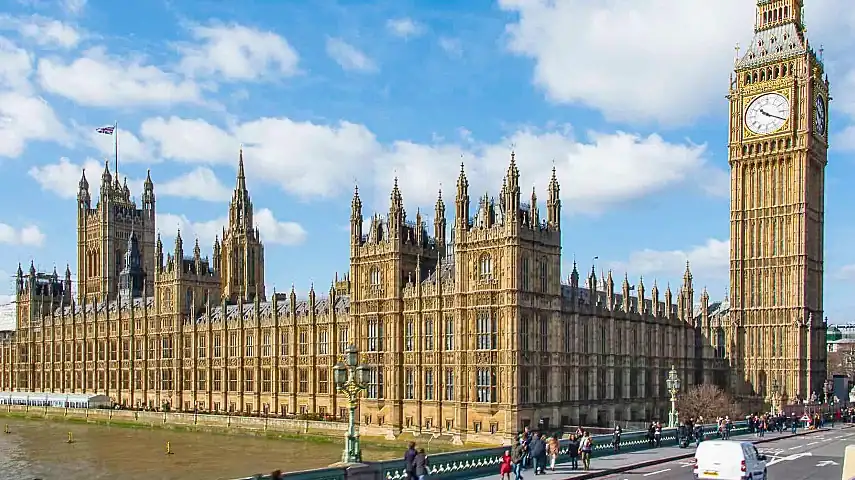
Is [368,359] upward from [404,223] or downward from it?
downward

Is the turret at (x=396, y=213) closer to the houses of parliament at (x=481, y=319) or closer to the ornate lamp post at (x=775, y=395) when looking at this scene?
the houses of parliament at (x=481, y=319)

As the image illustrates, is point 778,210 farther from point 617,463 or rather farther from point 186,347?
point 186,347

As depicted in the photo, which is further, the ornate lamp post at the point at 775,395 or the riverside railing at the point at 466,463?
the ornate lamp post at the point at 775,395

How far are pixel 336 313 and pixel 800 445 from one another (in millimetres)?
47621

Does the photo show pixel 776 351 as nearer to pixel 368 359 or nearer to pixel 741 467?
pixel 368 359

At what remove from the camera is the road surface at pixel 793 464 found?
41.5 m

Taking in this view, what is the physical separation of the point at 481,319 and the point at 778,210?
148 feet

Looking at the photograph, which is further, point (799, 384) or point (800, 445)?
point (799, 384)

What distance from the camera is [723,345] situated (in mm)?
105375

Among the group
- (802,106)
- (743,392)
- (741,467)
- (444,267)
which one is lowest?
(743,392)

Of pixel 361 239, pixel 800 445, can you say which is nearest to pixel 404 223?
pixel 361 239

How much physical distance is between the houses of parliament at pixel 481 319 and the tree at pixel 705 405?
254cm

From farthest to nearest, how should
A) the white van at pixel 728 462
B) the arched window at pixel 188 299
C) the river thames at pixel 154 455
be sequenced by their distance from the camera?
the arched window at pixel 188 299
the river thames at pixel 154 455
the white van at pixel 728 462

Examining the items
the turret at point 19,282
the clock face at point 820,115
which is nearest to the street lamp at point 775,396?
the clock face at point 820,115
